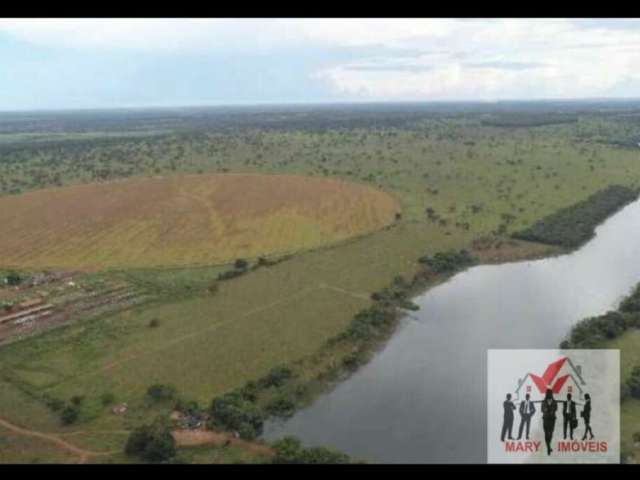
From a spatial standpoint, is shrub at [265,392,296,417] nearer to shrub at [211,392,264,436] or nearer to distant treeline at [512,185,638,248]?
shrub at [211,392,264,436]

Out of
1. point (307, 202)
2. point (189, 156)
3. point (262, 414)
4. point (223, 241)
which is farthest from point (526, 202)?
point (189, 156)

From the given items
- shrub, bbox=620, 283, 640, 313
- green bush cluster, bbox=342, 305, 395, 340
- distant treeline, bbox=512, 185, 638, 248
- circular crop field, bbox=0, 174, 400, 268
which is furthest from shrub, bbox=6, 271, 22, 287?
shrub, bbox=620, 283, 640, 313

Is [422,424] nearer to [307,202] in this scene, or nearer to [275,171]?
[307,202]

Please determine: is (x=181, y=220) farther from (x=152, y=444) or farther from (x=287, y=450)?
(x=287, y=450)

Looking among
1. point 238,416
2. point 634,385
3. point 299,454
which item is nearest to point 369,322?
point 238,416

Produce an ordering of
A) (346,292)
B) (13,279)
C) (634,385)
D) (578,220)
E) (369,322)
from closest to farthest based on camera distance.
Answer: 1. (634,385)
2. (369,322)
3. (346,292)
4. (13,279)
5. (578,220)
